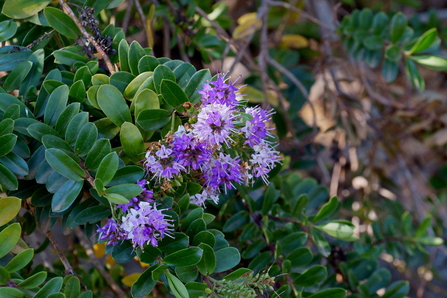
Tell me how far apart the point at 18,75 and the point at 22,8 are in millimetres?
175

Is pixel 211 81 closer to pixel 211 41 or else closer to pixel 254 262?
pixel 254 262

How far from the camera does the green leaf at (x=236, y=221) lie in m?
1.22

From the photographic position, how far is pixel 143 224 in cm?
84

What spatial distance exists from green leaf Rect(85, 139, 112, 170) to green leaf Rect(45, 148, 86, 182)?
3 cm

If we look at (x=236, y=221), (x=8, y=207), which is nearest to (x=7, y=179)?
A: (x=8, y=207)

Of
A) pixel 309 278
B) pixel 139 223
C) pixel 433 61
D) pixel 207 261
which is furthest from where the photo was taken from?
pixel 433 61

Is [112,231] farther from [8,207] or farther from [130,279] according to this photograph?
[130,279]

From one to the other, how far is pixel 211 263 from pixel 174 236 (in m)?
0.10

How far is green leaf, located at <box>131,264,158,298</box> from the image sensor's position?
0.92 m

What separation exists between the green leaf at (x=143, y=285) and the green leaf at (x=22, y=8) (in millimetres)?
688

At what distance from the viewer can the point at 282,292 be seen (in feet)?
3.45

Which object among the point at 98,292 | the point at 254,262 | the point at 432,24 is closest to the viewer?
the point at 254,262

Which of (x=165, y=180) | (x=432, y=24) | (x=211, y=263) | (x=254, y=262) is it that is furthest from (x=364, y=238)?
(x=432, y=24)

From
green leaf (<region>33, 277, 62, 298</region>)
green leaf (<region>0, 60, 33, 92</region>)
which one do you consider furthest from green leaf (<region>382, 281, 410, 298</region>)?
green leaf (<region>0, 60, 33, 92</region>)
